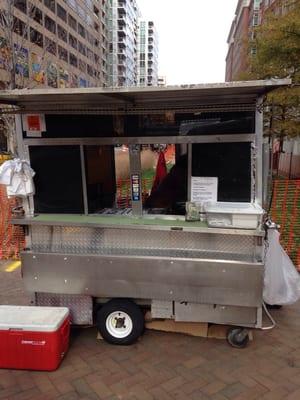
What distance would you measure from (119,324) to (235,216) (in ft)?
5.50

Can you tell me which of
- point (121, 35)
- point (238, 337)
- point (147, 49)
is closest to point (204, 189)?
point (238, 337)

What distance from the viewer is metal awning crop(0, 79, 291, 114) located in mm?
2984

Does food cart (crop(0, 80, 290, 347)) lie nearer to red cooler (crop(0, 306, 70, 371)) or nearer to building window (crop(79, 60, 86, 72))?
red cooler (crop(0, 306, 70, 371))

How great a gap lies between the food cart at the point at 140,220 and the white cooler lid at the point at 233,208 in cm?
6

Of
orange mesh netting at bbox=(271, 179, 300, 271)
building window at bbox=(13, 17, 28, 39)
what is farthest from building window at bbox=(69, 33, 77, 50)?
orange mesh netting at bbox=(271, 179, 300, 271)

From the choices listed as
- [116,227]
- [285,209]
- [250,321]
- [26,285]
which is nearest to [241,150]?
[116,227]

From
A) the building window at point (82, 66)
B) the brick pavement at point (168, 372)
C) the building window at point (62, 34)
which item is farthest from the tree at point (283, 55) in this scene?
the building window at point (62, 34)

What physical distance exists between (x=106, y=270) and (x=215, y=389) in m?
1.44

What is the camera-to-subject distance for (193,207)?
370cm

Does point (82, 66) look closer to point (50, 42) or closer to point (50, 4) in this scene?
point (50, 4)

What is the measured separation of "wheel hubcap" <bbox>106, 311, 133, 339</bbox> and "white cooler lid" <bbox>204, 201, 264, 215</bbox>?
4.64ft

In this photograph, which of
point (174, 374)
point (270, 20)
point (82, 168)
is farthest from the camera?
point (270, 20)

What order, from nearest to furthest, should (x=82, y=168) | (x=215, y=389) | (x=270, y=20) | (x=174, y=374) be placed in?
(x=215, y=389) → (x=174, y=374) → (x=82, y=168) → (x=270, y=20)

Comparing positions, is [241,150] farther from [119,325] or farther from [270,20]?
[270,20]
